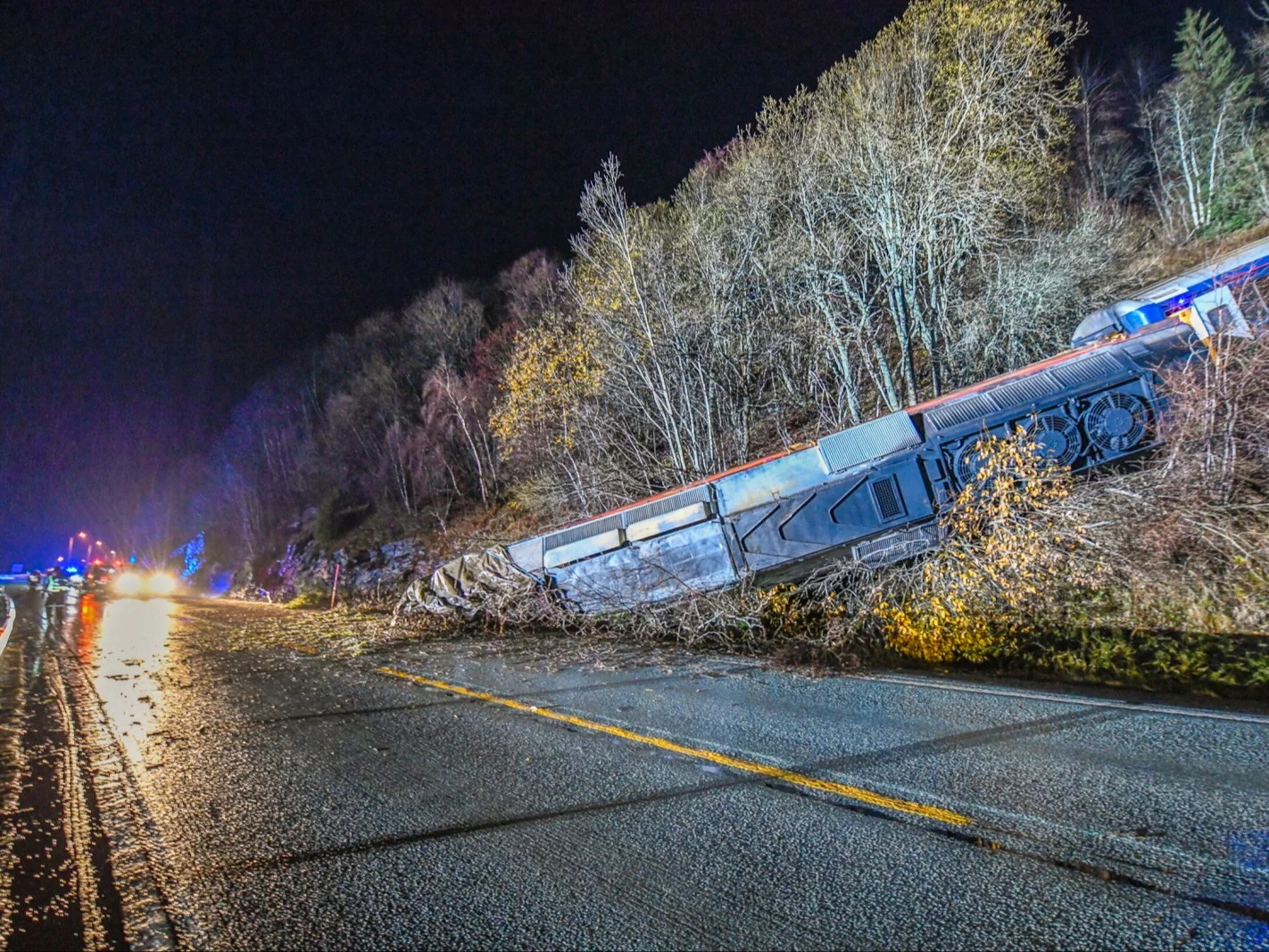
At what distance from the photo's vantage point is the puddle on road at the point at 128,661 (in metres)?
7.07

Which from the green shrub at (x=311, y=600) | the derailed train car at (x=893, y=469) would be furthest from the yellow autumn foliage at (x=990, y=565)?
the green shrub at (x=311, y=600)

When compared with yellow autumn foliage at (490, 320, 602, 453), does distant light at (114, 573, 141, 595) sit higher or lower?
higher

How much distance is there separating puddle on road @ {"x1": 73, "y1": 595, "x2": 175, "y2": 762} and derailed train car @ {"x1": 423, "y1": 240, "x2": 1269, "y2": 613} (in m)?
5.66

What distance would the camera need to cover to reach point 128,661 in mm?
11281

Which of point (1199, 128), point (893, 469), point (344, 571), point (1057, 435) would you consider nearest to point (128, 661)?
point (893, 469)

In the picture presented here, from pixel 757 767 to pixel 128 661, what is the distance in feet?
36.0

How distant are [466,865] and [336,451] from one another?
41581mm

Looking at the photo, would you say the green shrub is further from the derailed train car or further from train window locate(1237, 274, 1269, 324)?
train window locate(1237, 274, 1269, 324)

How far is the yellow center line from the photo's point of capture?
373 cm

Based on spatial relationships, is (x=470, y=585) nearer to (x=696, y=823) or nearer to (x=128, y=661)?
(x=128, y=661)

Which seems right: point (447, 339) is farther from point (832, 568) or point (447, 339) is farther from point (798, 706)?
point (798, 706)

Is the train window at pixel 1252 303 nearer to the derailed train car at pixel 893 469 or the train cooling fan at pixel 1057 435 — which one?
the derailed train car at pixel 893 469

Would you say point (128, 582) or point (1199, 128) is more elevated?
point (1199, 128)

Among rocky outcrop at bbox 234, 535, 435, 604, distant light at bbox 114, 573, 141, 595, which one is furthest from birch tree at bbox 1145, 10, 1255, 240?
distant light at bbox 114, 573, 141, 595
